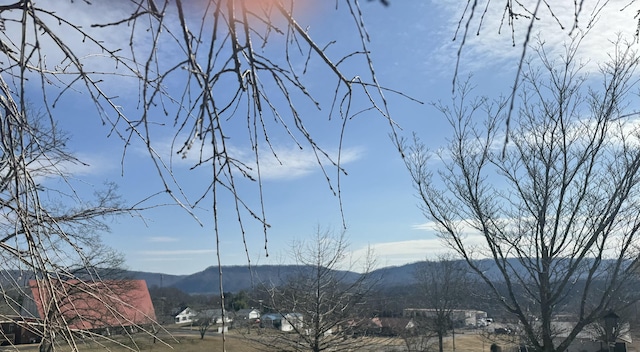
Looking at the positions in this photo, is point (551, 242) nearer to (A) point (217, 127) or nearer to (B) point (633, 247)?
(B) point (633, 247)

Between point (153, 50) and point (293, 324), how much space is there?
9.81 metres

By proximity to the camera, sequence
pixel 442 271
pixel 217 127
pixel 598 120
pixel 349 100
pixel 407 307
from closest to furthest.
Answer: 1. pixel 217 127
2. pixel 349 100
3. pixel 598 120
4. pixel 442 271
5. pixel 407 307

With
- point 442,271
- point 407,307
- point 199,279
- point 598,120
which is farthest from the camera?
point 199,279

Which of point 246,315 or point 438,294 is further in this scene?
point 438,294

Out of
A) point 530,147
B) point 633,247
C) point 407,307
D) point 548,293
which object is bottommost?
point 407,307

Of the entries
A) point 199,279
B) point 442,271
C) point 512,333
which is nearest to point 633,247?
point 512,333

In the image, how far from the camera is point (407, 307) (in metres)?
31.8

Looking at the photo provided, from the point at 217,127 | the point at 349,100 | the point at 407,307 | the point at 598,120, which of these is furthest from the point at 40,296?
the point at 407,307

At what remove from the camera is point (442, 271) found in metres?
27.7

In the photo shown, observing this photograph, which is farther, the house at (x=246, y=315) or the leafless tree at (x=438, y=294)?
the leafless tree at (x=438, y=294)

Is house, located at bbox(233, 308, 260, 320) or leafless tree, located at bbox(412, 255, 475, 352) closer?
house, located at bbox(233, 308, 260, 320)

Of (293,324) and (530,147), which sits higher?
(530,147)

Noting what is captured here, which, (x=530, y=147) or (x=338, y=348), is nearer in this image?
(x=530, y=147)

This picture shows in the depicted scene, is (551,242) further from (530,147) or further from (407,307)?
(407,307)
